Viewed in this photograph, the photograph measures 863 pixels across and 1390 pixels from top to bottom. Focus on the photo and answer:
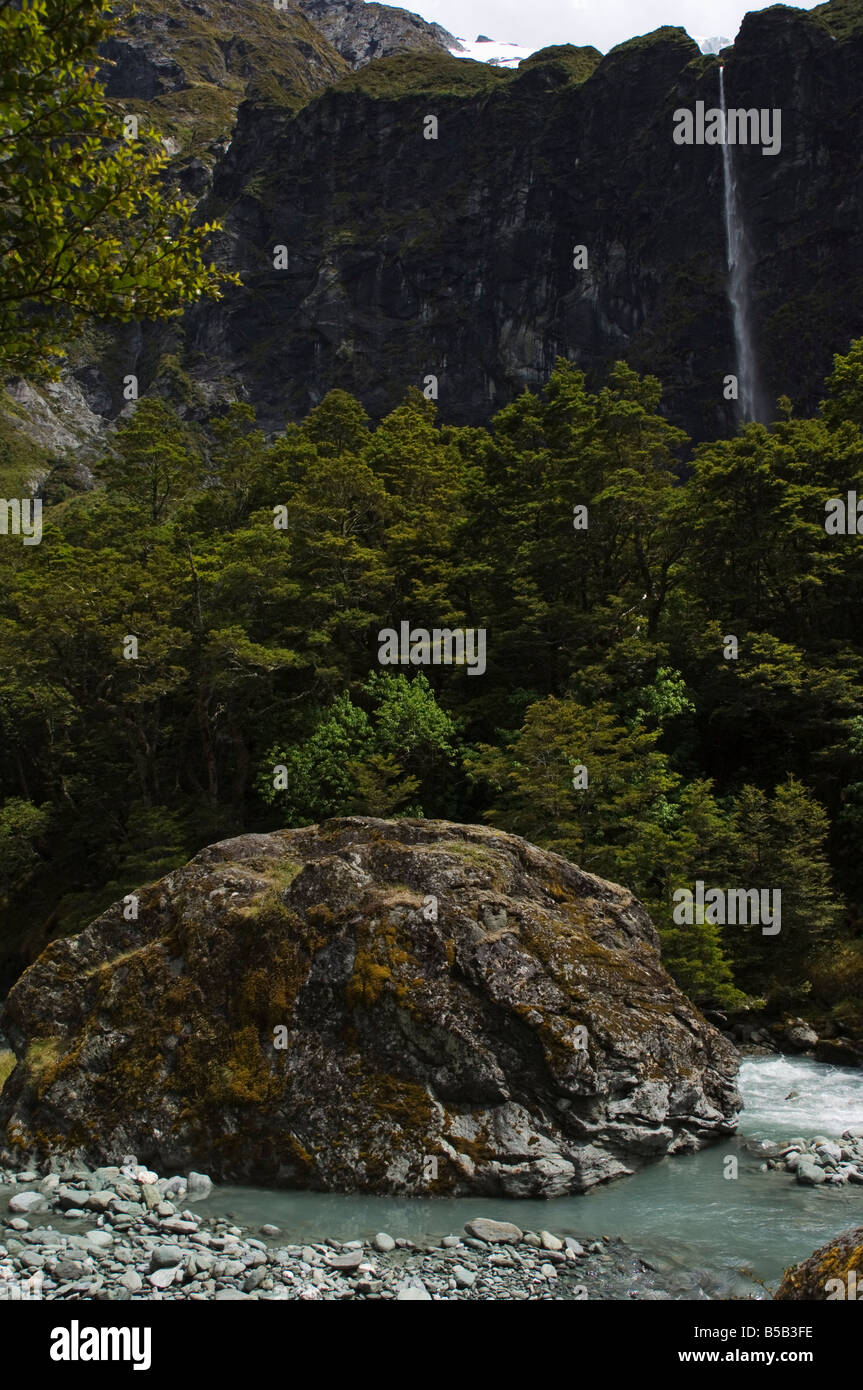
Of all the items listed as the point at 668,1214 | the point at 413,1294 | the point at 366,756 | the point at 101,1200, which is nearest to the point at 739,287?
the point at 366,756

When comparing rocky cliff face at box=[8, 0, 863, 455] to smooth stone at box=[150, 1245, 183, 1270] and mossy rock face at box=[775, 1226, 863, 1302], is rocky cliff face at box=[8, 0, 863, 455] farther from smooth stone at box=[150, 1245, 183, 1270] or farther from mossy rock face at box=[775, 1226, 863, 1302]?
mossy rock face at box=[775, 1226, 863, 1302]

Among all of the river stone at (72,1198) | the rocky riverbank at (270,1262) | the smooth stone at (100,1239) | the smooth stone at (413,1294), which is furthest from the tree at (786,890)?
the smooth stone at (100,1239)

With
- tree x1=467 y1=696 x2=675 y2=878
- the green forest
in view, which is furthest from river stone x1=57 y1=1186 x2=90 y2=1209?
the green forest

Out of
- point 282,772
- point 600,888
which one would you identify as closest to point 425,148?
point 282,772

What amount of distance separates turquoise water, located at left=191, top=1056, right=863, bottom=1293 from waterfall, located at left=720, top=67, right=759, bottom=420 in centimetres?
8514

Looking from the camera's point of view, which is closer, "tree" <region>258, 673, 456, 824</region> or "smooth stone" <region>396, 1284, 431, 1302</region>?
"smooth stone" <region>396, 1284, 431, 1302</region>

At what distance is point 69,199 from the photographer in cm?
625

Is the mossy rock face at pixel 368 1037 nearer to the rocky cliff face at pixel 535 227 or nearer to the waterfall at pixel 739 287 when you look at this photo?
the waterfall at pixel 739 287

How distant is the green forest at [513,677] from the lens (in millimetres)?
23969

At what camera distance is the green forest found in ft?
78.6

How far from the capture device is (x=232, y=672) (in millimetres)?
29828

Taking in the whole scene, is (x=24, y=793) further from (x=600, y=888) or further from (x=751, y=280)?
(x=751, y=280)

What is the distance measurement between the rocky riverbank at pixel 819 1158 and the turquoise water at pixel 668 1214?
195mm

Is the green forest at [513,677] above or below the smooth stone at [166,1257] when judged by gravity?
above
